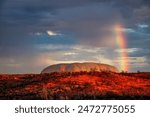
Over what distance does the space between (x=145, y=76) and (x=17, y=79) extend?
634 cm

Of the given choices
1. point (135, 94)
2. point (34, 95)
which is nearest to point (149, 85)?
point (135, 94)

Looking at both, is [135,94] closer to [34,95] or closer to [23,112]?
[34,95]

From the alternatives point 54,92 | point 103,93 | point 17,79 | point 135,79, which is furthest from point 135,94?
point 17,79

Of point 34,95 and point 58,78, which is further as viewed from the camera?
point 58,78

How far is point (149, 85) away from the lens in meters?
23.0

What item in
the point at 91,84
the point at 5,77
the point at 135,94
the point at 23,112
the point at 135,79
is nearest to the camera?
the point at 23,112

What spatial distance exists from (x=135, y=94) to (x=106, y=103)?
358 centimetres

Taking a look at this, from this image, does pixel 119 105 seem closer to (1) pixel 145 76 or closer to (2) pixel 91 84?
(2) pixel 91 84

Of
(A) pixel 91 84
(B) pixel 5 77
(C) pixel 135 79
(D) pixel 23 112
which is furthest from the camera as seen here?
(B) pixel 5 77

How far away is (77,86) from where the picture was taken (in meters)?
22.0

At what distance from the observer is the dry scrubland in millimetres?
19373

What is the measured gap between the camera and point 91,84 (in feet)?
73.7

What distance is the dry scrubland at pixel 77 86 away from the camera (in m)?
19.4

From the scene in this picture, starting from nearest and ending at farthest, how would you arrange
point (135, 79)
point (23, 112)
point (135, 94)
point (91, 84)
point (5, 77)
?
point (23, 112) → point (135, 94) → point (91, 84) → point (135, 79) → point (5, 77)
